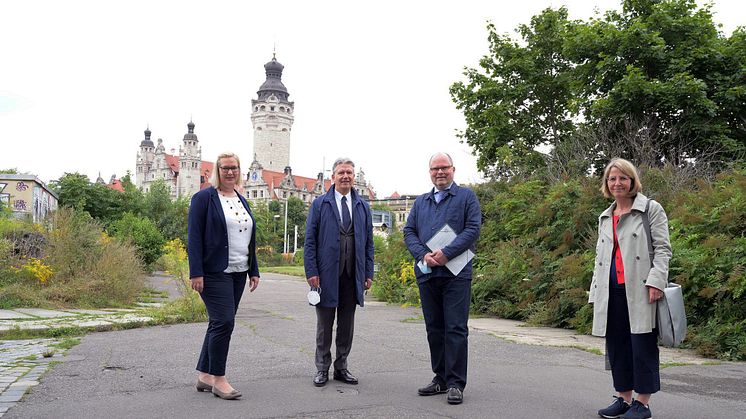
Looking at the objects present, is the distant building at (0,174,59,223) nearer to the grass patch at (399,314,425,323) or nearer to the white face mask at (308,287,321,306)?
the grass patch at (399,314,425,323)

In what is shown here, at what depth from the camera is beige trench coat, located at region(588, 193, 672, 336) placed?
4625mm

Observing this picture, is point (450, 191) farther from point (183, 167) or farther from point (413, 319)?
point (183, 167)

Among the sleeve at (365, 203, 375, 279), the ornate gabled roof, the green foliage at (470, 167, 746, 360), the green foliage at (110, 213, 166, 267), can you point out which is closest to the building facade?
the ornate gabled roof

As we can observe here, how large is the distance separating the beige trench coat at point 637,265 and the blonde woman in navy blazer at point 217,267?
289cm

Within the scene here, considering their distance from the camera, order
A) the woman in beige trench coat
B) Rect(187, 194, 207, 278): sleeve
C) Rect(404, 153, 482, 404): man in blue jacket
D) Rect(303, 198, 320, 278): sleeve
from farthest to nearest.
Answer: Rect(303, 198, 320, 278): sleeve, Rect(404, 153, 482, 404): man in blue jacket, Rect(187, 194, 207, 278): sleeve, the woman in beige trench coat

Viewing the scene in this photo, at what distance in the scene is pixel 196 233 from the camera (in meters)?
5.32

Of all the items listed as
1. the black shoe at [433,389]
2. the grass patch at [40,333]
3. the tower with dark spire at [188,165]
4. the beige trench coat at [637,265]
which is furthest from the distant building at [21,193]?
the tower with dark spire at [188,165]

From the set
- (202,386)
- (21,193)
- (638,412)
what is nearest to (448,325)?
(638,412)

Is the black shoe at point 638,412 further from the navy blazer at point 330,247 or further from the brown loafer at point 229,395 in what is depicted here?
the brown loafer at point 229,395

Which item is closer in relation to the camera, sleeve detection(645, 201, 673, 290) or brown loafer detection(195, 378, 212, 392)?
sleeve detection(645, 201, 673, 290)

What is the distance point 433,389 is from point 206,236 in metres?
2.26

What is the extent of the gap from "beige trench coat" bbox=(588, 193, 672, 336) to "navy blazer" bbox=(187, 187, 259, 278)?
298cm

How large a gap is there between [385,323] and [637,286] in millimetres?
6587

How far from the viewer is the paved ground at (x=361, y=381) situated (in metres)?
4.80
